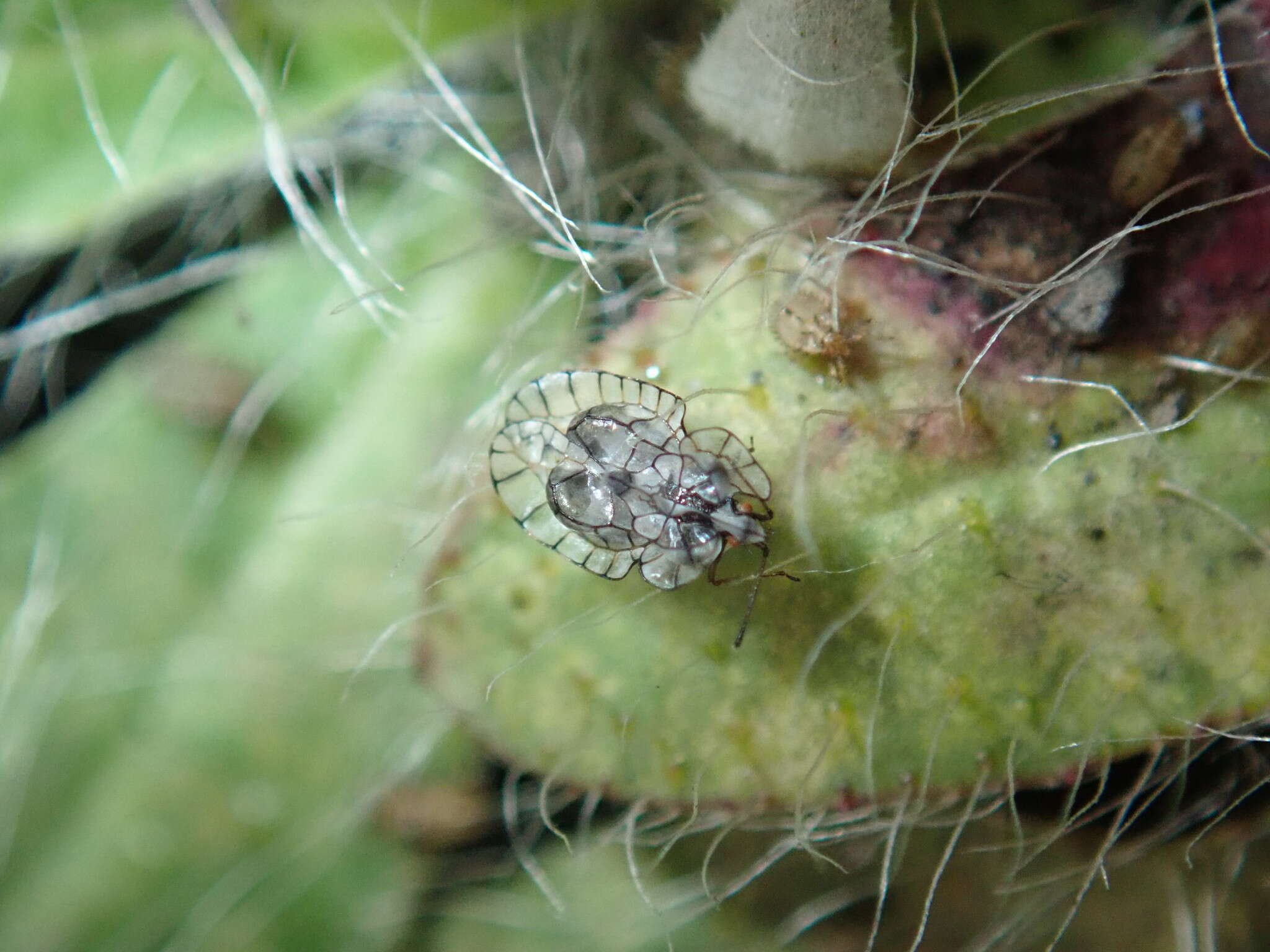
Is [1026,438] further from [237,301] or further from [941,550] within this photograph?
[237,301]

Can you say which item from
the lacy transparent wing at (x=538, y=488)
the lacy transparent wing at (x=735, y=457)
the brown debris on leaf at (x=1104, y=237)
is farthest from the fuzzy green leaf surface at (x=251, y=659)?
the brown debris on leaf at (x=1104, y=237)

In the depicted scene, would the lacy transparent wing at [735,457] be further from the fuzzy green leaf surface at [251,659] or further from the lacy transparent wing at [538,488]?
the fuzzy green leaf surface at [251,659]

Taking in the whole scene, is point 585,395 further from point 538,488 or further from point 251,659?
point 251,659

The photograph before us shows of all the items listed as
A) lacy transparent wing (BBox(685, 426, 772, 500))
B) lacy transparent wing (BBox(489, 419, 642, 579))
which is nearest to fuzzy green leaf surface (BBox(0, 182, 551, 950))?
lacy transparent wing (BBox(489, 419, 642, 579))

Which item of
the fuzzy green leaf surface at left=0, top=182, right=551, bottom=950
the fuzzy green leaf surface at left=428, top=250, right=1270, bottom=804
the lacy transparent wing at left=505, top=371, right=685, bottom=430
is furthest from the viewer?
the fuzzy green leaf surface at left=0, top=182, right=551, bottom=950

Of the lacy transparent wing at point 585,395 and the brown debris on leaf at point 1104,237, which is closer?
the brown debris on leaf at point 1104,237

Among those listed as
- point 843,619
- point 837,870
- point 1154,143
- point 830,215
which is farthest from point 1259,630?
point 837,870

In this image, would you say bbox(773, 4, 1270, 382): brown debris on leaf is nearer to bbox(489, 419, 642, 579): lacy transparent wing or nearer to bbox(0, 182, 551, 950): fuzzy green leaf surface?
bbox(489, 419, 642, 579): lacy transparent wing
